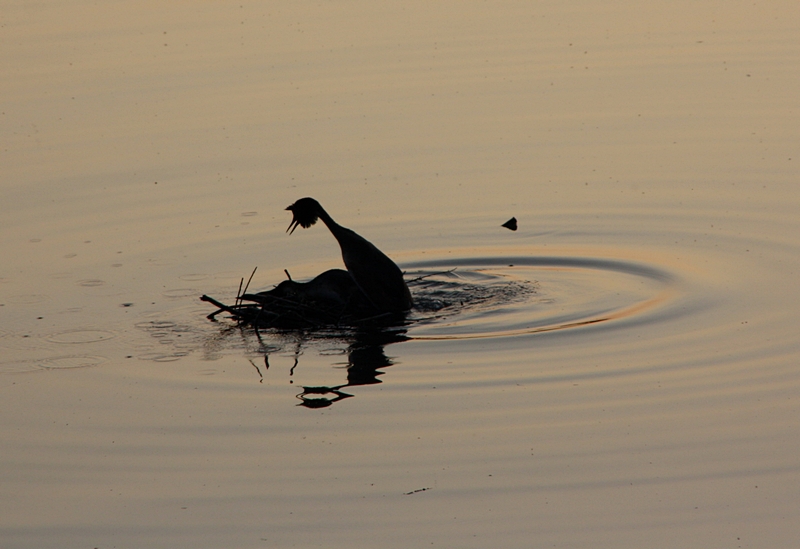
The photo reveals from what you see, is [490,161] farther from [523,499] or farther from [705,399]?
[523,499]

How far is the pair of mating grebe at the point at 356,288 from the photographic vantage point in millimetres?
12320

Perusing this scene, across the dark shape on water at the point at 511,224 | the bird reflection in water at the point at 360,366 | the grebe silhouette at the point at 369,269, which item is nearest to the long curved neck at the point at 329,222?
the grebe silhouette at the point at 369,269

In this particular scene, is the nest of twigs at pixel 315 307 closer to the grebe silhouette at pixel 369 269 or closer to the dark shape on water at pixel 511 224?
the grebe silhouette at pixel 369 269

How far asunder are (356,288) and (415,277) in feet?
4.67

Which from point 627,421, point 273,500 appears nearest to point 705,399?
point 627,421

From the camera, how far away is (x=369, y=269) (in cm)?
1238

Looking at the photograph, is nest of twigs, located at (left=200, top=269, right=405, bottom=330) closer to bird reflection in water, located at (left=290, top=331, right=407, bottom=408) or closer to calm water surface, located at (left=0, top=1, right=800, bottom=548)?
calm water surface, located at (left=0, top=1, right=800, bottom=548)

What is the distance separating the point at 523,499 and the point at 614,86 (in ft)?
40.2

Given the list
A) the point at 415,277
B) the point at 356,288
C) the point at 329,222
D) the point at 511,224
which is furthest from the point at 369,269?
the point at 511,224

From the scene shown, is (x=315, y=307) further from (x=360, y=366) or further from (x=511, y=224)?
(x=511, y=224)

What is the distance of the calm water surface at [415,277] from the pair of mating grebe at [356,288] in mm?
352

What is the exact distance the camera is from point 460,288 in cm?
1320

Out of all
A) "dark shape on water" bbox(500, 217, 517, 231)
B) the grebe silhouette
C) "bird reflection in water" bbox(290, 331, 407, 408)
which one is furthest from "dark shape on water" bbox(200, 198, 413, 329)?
"dark shape on water" bbox(500, 217, 517, 231)

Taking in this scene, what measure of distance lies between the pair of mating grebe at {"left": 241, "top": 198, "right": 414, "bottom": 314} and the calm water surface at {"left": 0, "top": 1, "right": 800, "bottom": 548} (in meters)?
0.35
